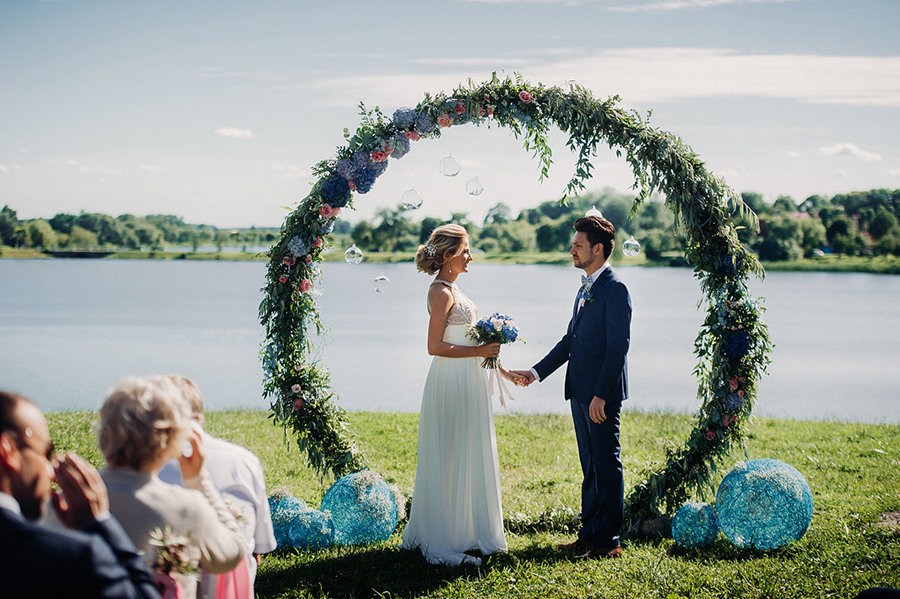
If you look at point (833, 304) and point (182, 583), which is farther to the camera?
point (833, 304)

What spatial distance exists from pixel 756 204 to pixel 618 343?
74.3m

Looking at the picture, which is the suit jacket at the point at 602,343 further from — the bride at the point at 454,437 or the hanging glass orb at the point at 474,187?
the hanging glass orb at the point at 474,187

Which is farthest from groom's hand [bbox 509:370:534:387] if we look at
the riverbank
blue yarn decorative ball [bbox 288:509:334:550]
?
the riverbank

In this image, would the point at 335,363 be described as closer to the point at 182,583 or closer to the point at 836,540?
the point at 836,540

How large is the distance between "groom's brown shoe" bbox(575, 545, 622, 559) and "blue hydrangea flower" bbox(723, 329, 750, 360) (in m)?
1.86

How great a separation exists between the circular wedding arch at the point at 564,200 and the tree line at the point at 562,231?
1285 inches

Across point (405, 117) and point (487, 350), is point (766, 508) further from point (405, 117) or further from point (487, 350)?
point (405, 117)

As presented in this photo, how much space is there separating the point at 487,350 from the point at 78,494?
12.1 feet

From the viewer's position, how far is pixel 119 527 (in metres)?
2.60

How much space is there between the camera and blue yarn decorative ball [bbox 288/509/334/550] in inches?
236

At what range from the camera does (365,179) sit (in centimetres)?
648

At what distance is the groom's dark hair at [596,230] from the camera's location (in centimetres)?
593

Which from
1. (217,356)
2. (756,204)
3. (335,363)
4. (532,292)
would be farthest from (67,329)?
(756,204)

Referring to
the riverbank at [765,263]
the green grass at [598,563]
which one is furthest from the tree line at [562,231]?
the green grass at [598,563]
